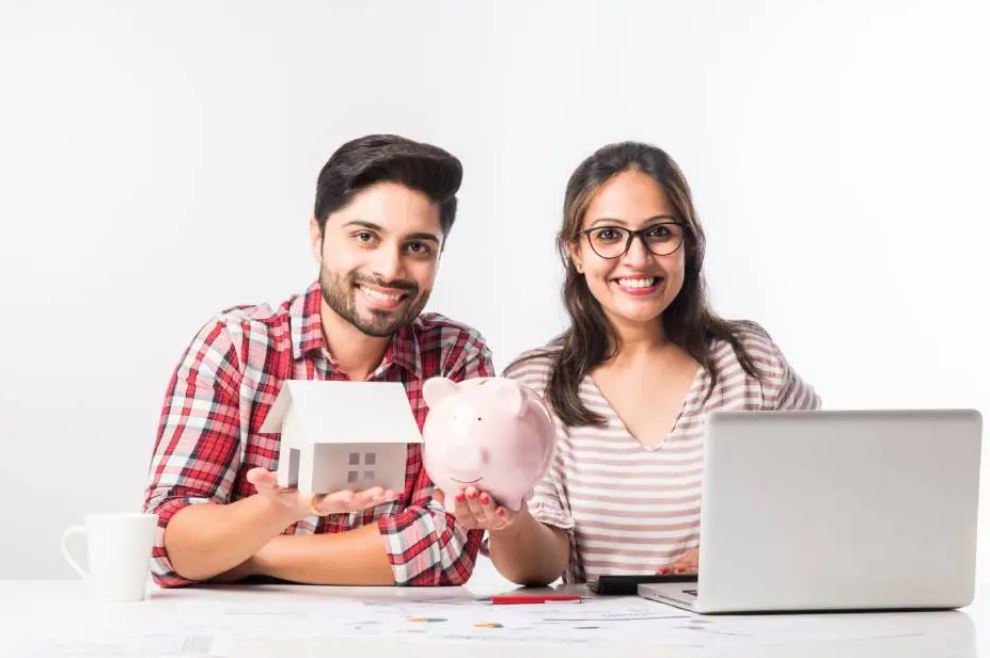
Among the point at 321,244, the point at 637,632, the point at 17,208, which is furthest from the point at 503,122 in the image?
the point at 637,632

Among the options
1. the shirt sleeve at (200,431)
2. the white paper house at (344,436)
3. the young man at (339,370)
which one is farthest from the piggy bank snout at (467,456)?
the shirt sleeve at (200,431)

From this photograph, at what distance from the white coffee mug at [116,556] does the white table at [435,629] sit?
0.09ft

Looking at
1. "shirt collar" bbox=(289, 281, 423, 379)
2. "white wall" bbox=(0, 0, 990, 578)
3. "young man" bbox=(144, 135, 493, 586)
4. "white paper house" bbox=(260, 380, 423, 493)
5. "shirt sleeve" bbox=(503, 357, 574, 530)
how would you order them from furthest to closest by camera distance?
"white wall" bbox=(0, 0, 990, 578)
"shirt collar" bbox=(289, 281, 423, 379)
"shirt sleeve" bbox=(503, 357, 574, 530)
"young man" bbox=(144, 135, 493, 586)
"white paper house" bbox=(260, 380, 423, 493)

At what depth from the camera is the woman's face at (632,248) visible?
7.45ft

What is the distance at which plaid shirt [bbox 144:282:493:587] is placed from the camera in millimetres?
2113

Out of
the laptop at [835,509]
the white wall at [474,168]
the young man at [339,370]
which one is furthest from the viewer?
the white wall at [474,168]

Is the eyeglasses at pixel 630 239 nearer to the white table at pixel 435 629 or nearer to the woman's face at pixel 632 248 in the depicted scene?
the woman's face at pixel 632 248

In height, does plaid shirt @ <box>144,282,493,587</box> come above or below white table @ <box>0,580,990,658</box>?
above

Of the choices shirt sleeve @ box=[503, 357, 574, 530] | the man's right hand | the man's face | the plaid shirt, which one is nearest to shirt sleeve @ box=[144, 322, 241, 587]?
the plaid shirt

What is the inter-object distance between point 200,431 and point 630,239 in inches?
34.7

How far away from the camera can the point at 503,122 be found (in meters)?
4.40

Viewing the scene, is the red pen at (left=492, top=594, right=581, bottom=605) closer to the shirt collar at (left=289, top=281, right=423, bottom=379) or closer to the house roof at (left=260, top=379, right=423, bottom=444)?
the house roof at (left=260, top=379, right=423, bottom=444)

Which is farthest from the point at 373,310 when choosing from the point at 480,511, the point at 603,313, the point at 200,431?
the point at 480,511

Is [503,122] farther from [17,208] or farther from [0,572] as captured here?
[0,572]
